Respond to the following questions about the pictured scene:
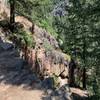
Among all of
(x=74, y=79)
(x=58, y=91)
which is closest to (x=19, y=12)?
(x=74, y=79)

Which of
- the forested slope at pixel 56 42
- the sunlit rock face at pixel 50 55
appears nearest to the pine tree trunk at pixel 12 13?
the forested slope at pixel 56 42

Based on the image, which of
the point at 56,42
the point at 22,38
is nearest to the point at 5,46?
the point at 22,38

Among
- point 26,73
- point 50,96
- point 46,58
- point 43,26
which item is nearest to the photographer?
point 50,96

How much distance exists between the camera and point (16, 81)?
622 inches

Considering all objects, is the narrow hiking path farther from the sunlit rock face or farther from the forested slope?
the sunlit rock face

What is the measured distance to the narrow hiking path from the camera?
14.5 metres

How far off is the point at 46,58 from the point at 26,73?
43.6 ft

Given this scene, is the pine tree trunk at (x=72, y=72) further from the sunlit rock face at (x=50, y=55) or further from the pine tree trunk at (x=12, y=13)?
the pine tree trunk at (x=12, y=13)

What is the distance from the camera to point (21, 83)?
15.6 meters

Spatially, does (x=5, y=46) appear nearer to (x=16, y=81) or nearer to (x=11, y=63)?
(x=11, y=63)

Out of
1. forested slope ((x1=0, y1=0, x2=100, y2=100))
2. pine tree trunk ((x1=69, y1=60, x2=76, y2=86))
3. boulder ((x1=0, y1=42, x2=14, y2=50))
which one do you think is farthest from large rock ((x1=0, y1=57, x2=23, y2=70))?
pine tree trunk ((x1=69, y1=60, x2=76, y2=86))

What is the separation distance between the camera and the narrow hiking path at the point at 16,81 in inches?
571

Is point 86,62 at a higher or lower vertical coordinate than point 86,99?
higher

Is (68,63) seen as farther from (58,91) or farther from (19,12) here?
(58,91)
